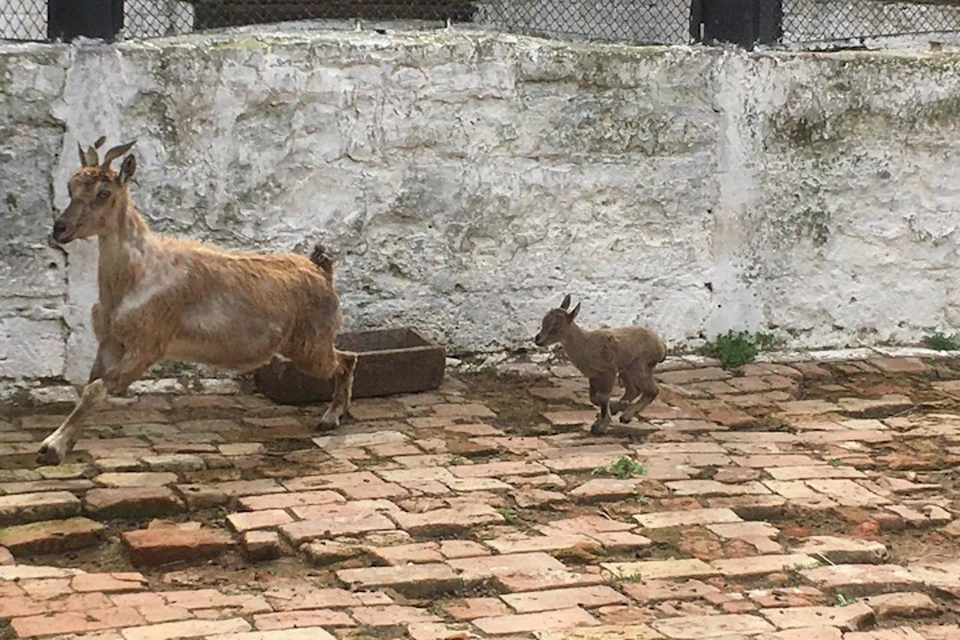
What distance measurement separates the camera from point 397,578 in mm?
6215

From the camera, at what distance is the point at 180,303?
789 cm

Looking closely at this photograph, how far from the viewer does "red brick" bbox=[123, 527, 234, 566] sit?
21.2 feet

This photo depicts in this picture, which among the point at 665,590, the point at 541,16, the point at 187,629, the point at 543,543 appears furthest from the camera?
the point at 541,16

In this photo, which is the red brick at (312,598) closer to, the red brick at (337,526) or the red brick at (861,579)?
the red brick at (337,526)

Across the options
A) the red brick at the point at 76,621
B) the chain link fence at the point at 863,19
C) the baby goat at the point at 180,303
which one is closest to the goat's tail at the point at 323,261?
the baby goat at the point at 180,303

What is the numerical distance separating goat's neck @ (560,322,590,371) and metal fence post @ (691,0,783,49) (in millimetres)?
2540

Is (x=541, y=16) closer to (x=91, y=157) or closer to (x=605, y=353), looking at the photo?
(x=605, y=353)

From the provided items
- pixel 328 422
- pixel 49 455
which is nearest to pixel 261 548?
pixel 49 455

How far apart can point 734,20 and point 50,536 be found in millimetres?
5350

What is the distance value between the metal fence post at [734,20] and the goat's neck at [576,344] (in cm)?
254

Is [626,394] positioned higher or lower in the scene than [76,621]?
higher

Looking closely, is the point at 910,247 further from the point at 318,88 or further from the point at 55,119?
the point at 55,119

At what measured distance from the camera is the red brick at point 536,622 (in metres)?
5.81

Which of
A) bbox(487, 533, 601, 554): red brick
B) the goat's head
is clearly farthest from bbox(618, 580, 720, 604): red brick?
the goat's head
